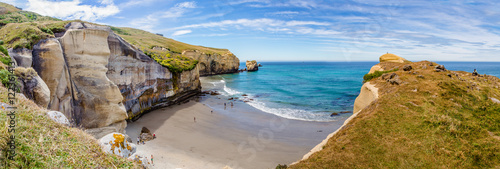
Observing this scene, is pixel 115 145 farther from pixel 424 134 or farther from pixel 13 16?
pixel 13 16

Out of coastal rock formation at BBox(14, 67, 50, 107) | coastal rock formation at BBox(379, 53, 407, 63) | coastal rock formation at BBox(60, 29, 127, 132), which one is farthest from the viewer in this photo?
coastal rock formation at BBox(379, 53, 407, 63)

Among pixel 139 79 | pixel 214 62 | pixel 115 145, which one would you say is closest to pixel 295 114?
pixel 139 79

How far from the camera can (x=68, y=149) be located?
5078 millimetres

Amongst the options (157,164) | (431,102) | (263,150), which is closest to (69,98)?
(157,164)

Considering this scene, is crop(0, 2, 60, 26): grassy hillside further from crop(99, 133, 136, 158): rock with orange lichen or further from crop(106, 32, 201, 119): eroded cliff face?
crop(99, 133, 136, 158): rock with orange lichen

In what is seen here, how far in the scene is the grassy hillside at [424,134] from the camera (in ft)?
34.7

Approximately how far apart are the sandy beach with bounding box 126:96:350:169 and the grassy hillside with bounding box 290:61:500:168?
297 inches

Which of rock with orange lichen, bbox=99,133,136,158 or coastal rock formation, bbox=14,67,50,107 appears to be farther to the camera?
coastal rock formation, bbox=14,67,50,107

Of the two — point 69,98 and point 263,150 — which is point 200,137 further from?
point 69,98

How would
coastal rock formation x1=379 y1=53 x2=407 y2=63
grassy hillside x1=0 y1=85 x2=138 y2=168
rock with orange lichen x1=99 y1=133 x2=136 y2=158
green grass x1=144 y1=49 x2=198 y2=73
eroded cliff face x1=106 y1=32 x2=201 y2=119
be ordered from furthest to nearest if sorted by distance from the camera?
green grass x1=144 y1=49 x2=198 y2=73 → coastal rock formation x1=379 y1=53 x2=407 y2=63 → eroded cliff face x1=106 y1=32 x2=201 y2=119 → rock with orange lichen x1=99 y1=133 x2=136 y2=158 → grassy hillside x1=0 y1=85 x2=138 y2=168

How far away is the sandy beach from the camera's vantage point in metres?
18.4

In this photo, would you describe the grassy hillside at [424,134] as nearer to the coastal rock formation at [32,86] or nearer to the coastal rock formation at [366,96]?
the coastal rock formation at [366,96]

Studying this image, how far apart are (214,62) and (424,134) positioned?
95456 millimetres

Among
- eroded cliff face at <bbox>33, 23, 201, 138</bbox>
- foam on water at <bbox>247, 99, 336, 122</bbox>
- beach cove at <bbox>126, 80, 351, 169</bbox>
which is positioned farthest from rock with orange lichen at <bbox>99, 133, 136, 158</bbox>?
foam on water at <bbox>247, 99, 336, 122</bbox>
